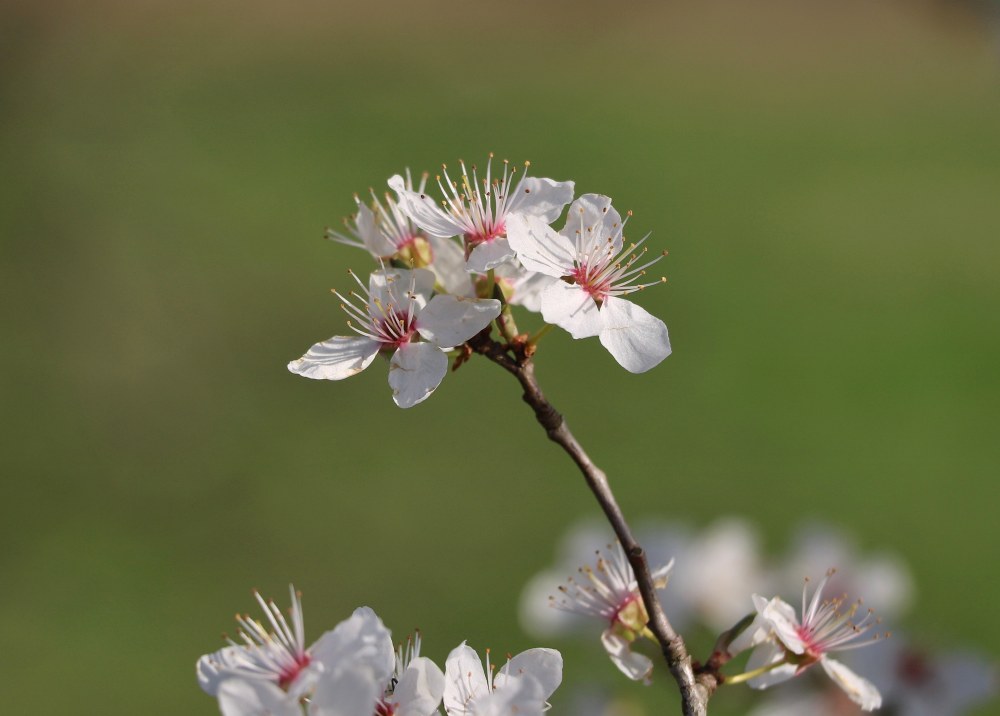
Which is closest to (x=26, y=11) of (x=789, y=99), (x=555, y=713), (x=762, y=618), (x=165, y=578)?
(x=165, y=578)

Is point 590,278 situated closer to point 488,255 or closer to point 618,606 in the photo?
point 488,255

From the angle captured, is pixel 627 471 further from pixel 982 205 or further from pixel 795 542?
pixel 982 205

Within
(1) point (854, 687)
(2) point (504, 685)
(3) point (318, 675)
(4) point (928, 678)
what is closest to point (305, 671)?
(3) point (318, 675)

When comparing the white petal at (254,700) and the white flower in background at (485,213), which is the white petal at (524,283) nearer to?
the white flower in background at (485,213)

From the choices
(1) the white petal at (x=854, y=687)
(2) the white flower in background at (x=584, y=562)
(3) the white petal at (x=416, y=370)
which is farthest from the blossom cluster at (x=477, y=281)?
(2) the white flower in background at (x=584, y=562)

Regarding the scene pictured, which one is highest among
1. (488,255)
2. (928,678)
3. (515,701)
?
(488,255)

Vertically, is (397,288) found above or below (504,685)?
above
